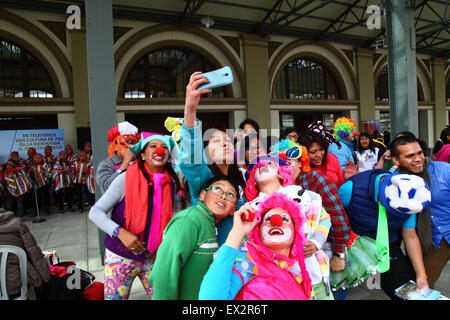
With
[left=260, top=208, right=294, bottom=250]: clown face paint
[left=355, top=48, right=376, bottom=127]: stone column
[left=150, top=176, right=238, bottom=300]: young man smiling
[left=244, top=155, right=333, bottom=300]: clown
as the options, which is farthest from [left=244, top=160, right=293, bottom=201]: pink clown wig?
[left=355, top=48, right=376, bottom=127]: stone column

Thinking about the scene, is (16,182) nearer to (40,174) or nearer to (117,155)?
(40,174)

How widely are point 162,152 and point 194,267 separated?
0.81m

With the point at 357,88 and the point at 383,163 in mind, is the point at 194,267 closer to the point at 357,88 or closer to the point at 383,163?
the point at 383,163

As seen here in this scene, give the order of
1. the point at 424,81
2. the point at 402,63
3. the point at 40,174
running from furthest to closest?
the point at 424,81
the point at 40,174
the point at 402,63

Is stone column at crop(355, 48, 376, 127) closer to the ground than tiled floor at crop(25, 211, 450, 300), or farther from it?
farther from it

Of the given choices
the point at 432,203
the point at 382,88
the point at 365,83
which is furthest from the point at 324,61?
the point at 432,203

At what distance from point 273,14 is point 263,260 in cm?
1115

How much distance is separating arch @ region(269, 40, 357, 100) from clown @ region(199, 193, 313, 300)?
415 inches

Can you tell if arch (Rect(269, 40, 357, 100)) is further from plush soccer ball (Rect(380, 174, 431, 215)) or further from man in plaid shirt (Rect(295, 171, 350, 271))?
plush soccer ball (Rect(380, 174, 431, 215))

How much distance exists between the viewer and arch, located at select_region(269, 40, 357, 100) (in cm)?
1145

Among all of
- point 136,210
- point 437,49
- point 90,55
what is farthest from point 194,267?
point 437,49

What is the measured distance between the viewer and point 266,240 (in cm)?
131

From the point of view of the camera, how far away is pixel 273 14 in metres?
10.5

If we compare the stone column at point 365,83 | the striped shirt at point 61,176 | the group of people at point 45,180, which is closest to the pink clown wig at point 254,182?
the group of people at point 45,180
